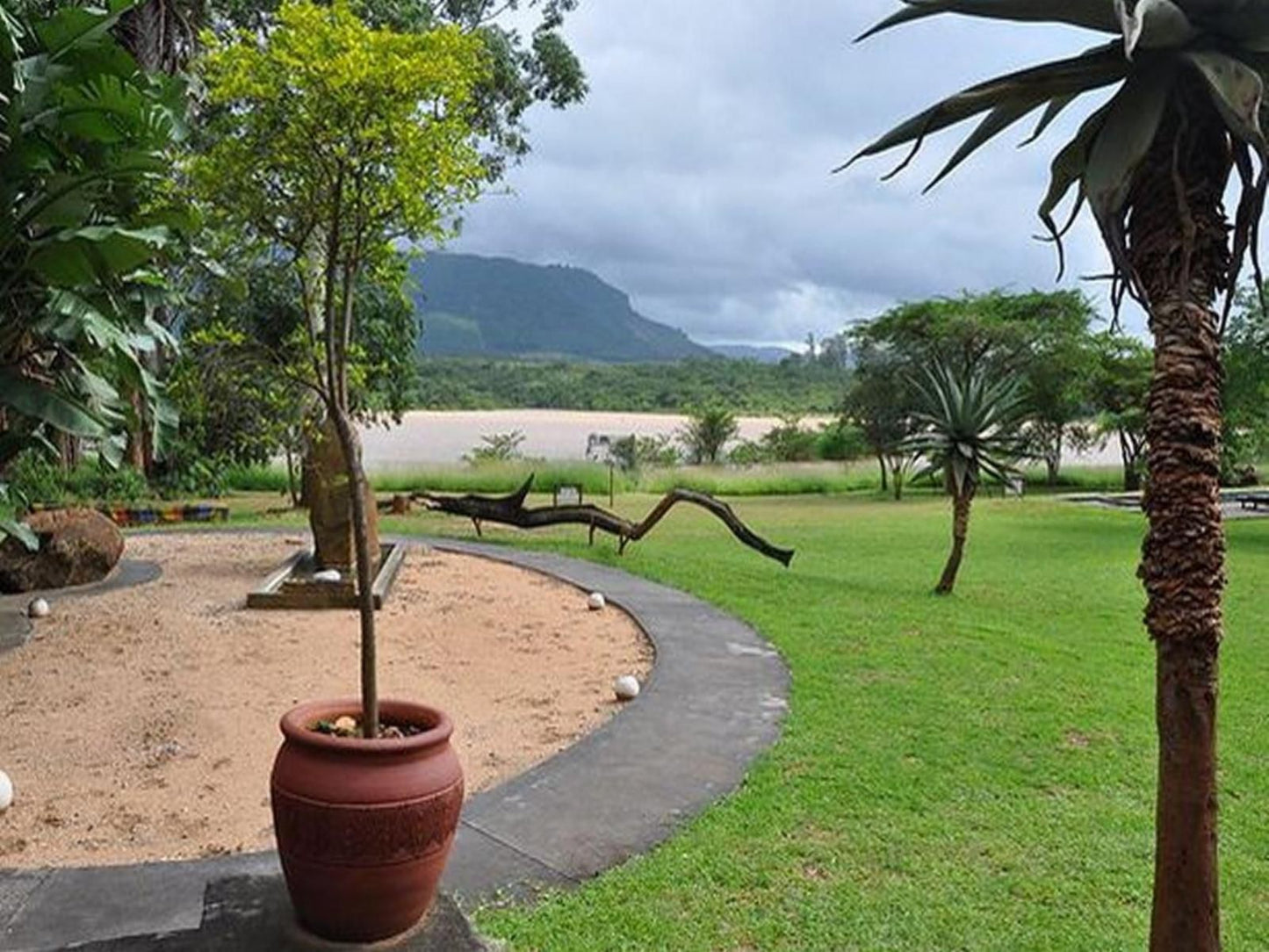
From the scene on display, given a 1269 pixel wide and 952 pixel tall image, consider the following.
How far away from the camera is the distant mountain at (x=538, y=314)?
142 metres

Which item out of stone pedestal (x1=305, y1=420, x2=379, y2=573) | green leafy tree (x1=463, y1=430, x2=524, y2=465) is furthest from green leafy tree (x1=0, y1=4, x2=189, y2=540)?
green leafy tree (x1=463, y1=430, x2=524, y2=465)

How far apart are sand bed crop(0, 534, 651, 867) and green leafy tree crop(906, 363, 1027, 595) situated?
3.63 metres

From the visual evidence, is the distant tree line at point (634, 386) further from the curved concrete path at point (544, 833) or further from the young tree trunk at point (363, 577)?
the young tree trunk at point (363, 577)

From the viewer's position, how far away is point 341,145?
3889 mm

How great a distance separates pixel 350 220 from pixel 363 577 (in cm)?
155

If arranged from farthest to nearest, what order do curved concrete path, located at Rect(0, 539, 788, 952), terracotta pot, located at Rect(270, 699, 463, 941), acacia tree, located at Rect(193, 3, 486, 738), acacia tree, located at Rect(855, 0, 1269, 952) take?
acacia tree, located at Rect(193, 3, 486, 738), curved concrete path, located at Rect(0, 539, 788, 952), terracotta pot, located at Rect(270, 699, 463, 941), acacia tree, located at Rect(855, 0, 1269, 952)

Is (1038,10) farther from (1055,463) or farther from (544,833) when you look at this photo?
(1055,463)

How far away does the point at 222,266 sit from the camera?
5770 millimetres

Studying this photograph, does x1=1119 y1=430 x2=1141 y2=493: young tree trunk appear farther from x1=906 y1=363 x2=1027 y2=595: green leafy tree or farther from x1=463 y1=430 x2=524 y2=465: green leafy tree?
x1=906 y1=363 x2=1027 y2=595: green leafy tree

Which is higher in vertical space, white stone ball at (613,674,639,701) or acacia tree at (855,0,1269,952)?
acacia tree at (855,0,1269,952)

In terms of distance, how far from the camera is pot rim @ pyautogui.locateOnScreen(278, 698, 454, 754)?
2.96 metres

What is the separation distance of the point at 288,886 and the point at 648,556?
9032mm

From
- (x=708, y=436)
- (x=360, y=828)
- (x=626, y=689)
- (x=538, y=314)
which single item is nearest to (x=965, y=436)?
(x=626, y=689)

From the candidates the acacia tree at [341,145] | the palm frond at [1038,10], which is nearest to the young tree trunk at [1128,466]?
the acacia tree at [341,145]
